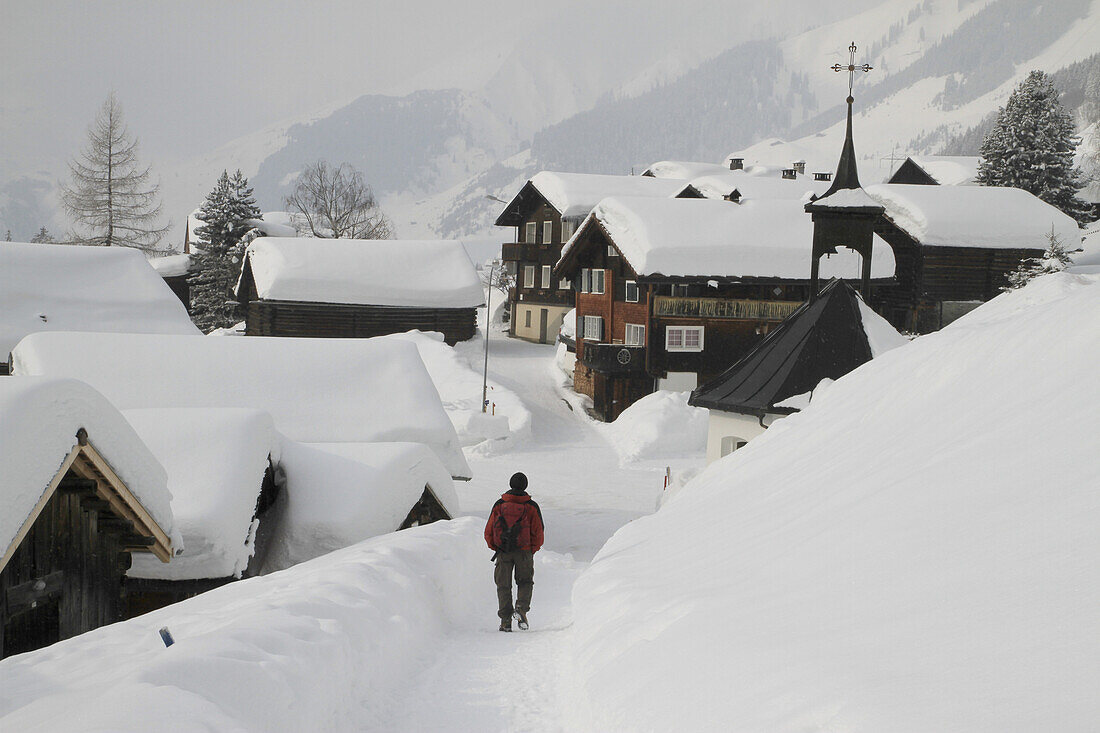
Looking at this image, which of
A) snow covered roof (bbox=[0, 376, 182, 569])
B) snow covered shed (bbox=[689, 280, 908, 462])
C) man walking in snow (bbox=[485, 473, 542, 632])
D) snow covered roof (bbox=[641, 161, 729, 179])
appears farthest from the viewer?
snow covered roof (bbox=[641, 161, 729, 179])

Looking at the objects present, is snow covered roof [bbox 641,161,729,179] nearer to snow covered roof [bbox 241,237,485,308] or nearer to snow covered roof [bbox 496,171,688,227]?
snow covered roof [bbox 496,171,688,227]

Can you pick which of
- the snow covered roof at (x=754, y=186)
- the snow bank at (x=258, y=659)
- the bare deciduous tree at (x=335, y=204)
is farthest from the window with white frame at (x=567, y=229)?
the snow bank at (x=258, y=659)

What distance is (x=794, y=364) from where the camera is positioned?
1886 centimetres

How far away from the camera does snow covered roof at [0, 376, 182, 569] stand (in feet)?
20.9

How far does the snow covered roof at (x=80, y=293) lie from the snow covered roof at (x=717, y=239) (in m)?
16.3

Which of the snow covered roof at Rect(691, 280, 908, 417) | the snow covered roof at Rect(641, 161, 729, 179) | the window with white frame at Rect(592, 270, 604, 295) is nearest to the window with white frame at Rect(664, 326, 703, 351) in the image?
the window with white frame at Rect(592, 270, 604, 295)

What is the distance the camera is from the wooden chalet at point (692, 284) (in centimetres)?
3250

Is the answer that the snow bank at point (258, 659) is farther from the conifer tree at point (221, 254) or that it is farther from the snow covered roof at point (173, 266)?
the snow covered roof at point (173, 266)

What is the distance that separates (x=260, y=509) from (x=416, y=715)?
779cm

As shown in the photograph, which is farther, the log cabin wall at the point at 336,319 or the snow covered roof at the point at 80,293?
the log cabin wall at the point at 336,319

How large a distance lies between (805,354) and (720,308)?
48.3ft

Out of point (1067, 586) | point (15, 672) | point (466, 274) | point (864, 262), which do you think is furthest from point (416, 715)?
point (466, 274)

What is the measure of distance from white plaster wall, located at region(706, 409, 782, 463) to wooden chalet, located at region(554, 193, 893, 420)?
1295cm

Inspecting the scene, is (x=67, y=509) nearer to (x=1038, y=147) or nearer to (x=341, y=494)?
(x=341, y=494)
